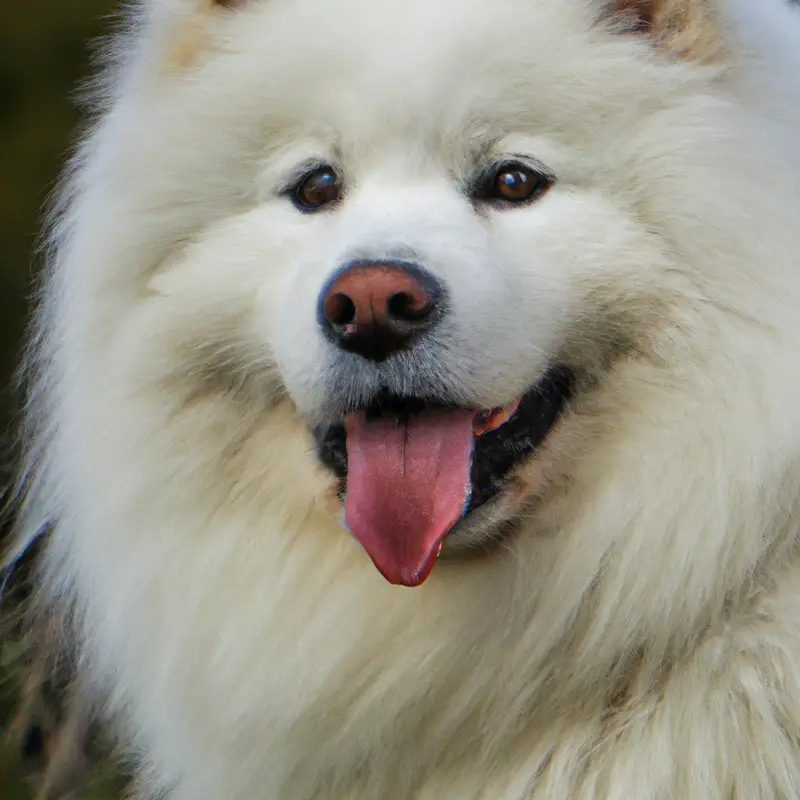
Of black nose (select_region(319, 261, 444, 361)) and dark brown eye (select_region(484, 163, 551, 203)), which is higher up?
dark brown eye (select_region(484, 163, 551, 203))

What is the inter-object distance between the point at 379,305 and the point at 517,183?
49 cm

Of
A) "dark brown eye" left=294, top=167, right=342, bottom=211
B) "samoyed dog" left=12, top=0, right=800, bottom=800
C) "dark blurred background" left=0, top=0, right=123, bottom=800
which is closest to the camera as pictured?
"samoyed dog" left=12, top=0, right=800, bottom=800

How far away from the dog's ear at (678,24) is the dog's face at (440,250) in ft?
0.16

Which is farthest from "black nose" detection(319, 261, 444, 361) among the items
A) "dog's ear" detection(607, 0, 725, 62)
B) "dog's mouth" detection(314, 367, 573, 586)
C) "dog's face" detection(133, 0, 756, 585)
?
"dog's ear" detection(607, 0, 725, 62)

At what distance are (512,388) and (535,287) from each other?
0.72ft

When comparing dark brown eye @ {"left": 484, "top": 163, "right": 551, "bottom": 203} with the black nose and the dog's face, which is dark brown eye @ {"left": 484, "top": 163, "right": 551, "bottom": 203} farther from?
the black nose

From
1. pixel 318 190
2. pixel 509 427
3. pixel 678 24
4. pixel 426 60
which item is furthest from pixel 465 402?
pixel 678 24

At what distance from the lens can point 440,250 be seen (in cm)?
221

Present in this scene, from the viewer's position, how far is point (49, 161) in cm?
573

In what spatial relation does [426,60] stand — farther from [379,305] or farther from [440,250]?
[379,305]

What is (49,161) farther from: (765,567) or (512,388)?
(765,567)

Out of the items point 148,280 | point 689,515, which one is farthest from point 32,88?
point 689,515

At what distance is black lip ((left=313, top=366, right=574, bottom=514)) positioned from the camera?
7.50 feet

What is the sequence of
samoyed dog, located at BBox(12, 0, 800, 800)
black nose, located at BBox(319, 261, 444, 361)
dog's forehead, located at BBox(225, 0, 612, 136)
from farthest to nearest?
dog's forehead, located at BBox(225, 0, 612, 136)
samoyed dog, located at BBox(12, 0, 800, 800)
black nose, located at BBox(319, 261, 444, 361)
